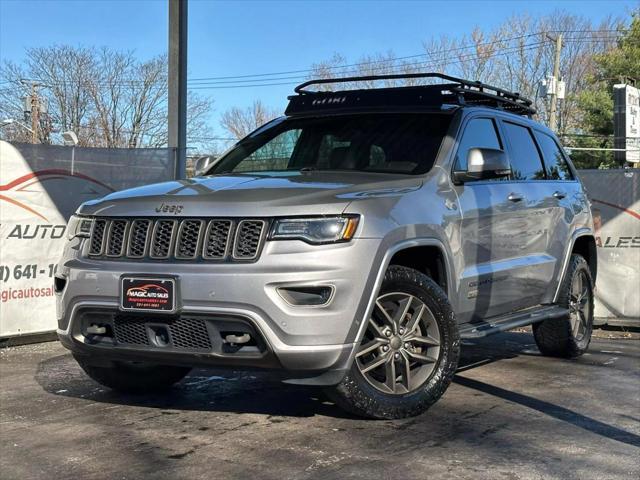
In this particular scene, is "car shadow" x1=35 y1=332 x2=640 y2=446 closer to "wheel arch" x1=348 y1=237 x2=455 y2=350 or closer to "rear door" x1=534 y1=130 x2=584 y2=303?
"wheel arch" x1=348 y1=237 x2=455 y2=350

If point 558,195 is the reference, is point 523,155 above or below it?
above

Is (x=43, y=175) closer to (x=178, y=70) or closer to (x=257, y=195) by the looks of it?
(x=178, y=70)

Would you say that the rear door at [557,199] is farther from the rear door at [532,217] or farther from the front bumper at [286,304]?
the front bumper at [286,304]

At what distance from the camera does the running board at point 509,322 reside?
5.33 m

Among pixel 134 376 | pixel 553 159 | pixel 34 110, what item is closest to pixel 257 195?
pixel 134 376

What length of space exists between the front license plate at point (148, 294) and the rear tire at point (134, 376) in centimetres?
95

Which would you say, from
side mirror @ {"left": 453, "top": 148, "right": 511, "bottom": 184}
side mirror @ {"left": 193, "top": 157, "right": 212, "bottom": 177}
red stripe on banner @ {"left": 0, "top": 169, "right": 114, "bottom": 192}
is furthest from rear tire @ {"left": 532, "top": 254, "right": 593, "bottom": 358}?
red stripe on banner @ {"left": 0, "top": 169, "right": 114, "bottom": 192}

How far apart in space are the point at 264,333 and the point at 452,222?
5.31 ft

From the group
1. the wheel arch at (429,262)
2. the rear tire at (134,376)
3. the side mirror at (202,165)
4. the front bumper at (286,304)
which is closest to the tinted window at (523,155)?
the wheel arch at (429,262)

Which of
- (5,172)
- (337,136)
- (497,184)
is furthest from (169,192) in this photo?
Answer: (5,172)

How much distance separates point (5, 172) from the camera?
7.49 m

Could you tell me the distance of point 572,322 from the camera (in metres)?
7.14

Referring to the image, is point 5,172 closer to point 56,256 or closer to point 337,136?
point 56,256

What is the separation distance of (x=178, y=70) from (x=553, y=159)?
4.50 m
